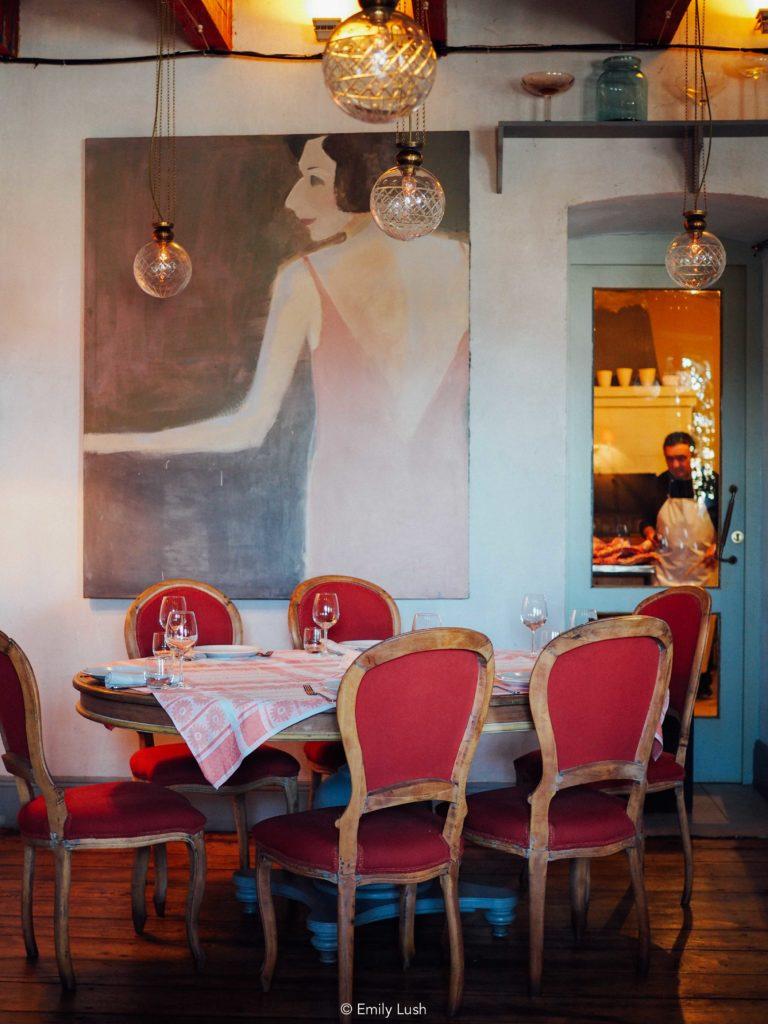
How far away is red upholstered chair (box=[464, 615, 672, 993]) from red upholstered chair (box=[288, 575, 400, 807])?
1223 mm

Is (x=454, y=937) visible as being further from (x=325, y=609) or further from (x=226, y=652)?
(x=226, y=652)

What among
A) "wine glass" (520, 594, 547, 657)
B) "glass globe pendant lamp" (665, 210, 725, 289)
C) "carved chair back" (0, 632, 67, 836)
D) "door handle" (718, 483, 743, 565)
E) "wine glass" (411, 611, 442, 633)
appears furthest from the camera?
"door handle" (718, 483, 743, 565)

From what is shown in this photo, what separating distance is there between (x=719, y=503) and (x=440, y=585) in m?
1.47

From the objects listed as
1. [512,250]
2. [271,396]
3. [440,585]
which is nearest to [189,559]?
[271,396]

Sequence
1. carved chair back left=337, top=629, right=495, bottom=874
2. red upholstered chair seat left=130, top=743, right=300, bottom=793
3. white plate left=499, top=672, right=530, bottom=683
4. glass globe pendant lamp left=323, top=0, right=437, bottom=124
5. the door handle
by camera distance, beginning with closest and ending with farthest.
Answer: glass globe pendant lamp left=323, top=0, right=437, bottom=124 → carved chair back left=337, top=629, right=495, bottom=874 → white plate left=499, top=672, right=530, bottom=683 → red upholstered chair seat left=130, top=743, right=300, bottom=793 → the door handle

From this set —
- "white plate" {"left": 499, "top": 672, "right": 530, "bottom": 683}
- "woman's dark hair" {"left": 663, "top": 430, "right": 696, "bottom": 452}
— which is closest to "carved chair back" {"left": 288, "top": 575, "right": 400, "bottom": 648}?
"white plate" {"left": 499, "top": 672, "right": 530, "bottom": 683}

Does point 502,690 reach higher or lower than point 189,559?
lower

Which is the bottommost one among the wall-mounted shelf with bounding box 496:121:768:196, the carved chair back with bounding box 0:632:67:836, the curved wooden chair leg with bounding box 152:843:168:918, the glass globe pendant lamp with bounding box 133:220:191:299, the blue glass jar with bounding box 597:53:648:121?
the curved wooden chair leg with bounding box 152:843:168:918

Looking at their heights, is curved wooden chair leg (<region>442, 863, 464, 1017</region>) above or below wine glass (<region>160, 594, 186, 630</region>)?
below

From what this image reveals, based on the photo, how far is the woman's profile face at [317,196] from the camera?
14.8ft

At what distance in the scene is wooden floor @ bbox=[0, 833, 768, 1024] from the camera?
8.93ft

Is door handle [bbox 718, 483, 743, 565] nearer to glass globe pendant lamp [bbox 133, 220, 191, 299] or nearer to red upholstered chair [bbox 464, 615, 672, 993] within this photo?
red upholstered chair [bbox 464, 615, 672, 993]

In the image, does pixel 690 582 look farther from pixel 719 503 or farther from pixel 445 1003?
pixel 445 1003

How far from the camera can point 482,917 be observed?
340 cm
